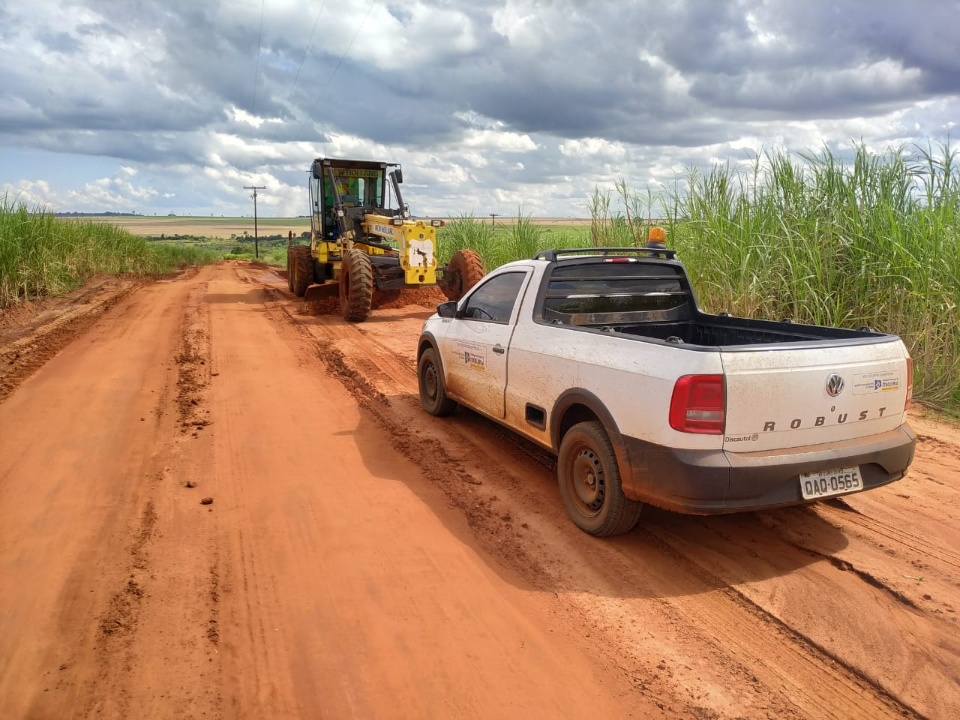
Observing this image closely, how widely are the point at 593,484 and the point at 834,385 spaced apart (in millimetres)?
1451

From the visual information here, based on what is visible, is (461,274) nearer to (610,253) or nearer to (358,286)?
(358,286)

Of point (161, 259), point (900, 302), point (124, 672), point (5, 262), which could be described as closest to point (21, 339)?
point (5, 262)

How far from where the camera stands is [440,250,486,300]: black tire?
13570 mm

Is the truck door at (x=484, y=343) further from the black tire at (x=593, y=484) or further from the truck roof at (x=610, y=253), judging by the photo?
the black tire at (x=593, y=484)

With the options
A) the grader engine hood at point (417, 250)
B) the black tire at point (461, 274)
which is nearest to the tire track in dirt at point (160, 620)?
the grader engine hood at point (417, 250)

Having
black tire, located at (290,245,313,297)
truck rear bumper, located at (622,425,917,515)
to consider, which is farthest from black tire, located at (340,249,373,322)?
truck rear bumper, located at (622,425,917,515)

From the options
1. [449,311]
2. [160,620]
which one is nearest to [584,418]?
[449,311]

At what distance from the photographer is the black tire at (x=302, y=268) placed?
16.8m

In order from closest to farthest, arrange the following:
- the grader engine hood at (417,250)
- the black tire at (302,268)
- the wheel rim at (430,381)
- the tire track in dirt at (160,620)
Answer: the tire track in dirt at (160,620) < the wheel rim at (430,381) < the grader engine hood at (417,250) < the black tire at (302,268)

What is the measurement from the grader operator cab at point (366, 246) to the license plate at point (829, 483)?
389 inches

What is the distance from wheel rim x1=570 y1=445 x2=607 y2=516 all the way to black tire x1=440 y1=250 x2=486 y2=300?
9397 millimetres

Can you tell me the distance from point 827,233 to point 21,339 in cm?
1163

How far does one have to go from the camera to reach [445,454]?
18.8 ft

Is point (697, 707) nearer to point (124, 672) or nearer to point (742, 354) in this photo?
point (742, 354)
